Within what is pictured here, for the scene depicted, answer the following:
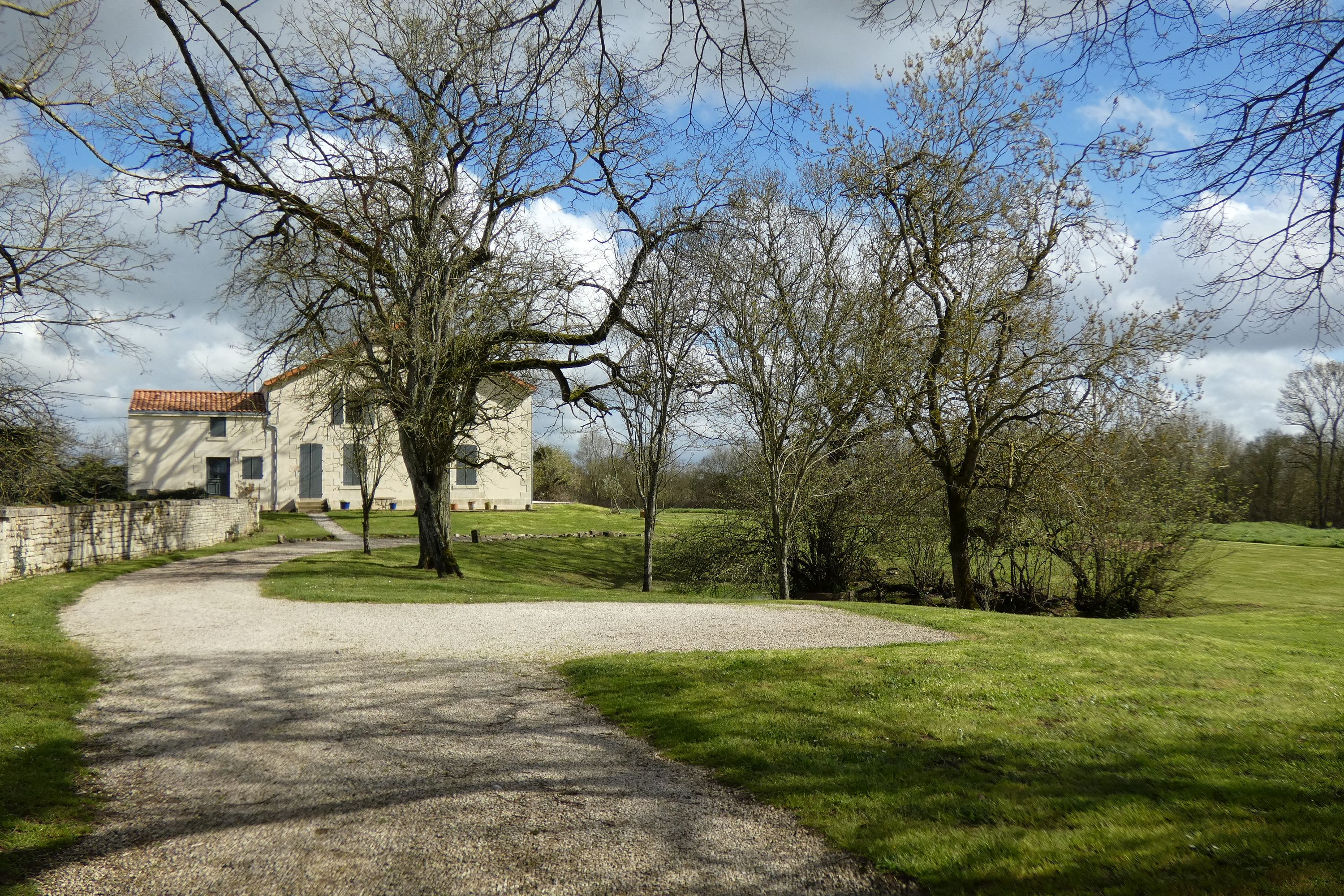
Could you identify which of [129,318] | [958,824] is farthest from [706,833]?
[129,318]

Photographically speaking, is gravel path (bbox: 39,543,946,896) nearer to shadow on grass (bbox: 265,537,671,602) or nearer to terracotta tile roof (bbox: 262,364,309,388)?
shadow on grass (bbox: 265,537,671,602)

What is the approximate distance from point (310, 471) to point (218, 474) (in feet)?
13.4

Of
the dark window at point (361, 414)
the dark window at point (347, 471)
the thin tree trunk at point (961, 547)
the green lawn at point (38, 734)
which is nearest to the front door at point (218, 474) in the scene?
the dark window at point (347, 471)

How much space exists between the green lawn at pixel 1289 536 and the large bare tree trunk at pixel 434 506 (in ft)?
99.0

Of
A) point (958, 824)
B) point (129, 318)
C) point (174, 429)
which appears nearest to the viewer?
point (958, 824)

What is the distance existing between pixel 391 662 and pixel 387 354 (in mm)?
9608

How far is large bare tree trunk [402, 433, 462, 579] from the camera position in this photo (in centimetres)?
1645

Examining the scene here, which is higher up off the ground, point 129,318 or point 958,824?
point 129,318

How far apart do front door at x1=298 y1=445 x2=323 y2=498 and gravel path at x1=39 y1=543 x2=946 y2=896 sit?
27.3 metres

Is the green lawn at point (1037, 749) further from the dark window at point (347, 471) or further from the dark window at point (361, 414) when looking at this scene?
the dark window at point (347, 471)

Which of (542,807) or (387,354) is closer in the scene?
(542,807)

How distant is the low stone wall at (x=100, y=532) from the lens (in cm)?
1385

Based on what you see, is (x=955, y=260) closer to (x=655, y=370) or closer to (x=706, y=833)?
(x=655, y=370)

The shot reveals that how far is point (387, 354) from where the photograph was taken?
1620 centimetres
